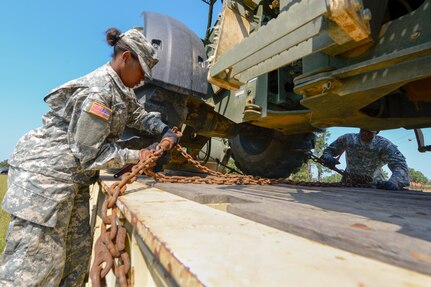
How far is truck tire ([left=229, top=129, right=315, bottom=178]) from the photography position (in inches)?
140

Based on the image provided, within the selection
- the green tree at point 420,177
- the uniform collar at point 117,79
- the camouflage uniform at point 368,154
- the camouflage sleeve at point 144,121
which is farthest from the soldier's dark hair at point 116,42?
the green tree at point 420,177

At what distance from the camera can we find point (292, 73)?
2764 mm

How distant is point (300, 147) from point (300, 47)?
2.26m

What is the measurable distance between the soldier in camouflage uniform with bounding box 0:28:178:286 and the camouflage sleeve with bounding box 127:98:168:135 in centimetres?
26

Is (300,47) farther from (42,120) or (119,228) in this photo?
(42,120)

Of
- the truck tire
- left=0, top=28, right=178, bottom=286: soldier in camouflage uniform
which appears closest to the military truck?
the truck tire

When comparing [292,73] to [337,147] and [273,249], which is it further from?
[273,249]

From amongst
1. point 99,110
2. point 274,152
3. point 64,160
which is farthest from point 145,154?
point 274,152

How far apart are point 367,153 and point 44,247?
165 inches

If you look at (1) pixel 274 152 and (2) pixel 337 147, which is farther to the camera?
(2) pixel 337 147

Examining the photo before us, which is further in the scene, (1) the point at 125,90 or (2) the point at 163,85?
(2) the point at 163,85

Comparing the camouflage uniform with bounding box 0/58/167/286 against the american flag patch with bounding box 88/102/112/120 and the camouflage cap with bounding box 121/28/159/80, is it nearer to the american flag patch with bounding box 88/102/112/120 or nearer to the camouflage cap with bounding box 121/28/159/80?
the american flag patch with bounding box 88/102/112/120

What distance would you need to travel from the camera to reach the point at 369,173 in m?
4.23

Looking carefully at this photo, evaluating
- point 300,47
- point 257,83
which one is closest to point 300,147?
point 257,83
